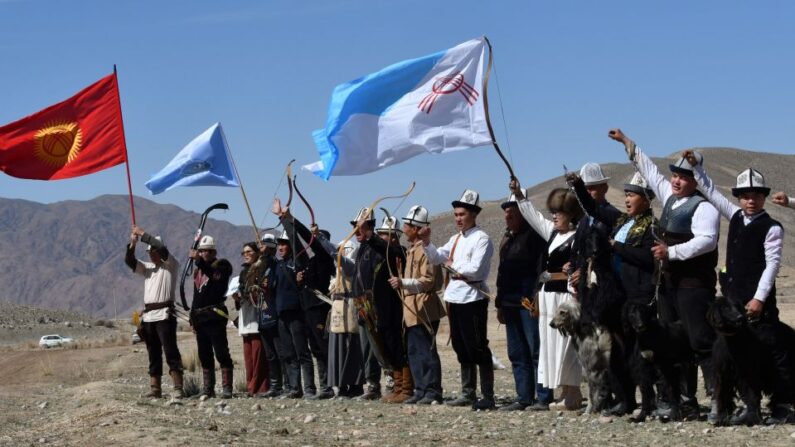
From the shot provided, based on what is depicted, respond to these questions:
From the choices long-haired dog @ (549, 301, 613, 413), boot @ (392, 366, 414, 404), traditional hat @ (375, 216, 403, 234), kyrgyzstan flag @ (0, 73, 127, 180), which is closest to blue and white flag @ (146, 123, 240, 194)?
kyrgyzstan flag @ (0, 73, 127, 180)

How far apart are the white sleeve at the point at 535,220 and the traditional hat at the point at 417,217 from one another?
4.88 ft

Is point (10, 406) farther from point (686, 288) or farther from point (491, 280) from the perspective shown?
point (491, 280)

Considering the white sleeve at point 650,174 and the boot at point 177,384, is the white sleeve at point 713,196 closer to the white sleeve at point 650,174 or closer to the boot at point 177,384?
the white sleeve at point 650,174

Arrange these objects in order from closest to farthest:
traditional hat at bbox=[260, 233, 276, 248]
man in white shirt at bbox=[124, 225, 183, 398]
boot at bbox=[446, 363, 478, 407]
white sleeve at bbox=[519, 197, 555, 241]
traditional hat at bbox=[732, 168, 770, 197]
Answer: traditional hat at bbox=[732, 168, 770, 197]
white sleeve at bbox=[519, 197, 555, 241]
boot at bbox=[446, 363, 478, 407]
man in white shirt at bbox=[124, 225, 183, 398]
traditional hat at bbox=[260, 233, 276, 248]

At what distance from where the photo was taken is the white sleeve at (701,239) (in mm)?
10188

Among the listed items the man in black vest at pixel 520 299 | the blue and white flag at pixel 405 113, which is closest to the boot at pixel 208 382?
the blue and white flag at pixel 405 113

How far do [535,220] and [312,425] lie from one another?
2775mm

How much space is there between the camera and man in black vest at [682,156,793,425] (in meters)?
9.96

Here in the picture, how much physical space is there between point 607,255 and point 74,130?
25.4 feet

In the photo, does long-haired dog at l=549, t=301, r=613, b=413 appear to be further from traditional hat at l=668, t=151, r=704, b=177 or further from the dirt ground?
traditional hat at l=668, t=151, r=704, b=177

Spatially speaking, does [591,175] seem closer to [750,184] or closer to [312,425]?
[750,184]

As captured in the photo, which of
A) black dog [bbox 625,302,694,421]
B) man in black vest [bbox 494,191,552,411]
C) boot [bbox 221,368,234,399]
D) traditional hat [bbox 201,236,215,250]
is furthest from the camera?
boot [bbox 221,368,234,399]

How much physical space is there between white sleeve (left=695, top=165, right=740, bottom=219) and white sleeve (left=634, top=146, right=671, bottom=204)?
1.26 feet

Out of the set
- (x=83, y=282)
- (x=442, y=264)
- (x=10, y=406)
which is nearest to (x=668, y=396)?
(x=442, y=264)
